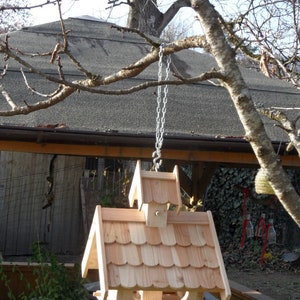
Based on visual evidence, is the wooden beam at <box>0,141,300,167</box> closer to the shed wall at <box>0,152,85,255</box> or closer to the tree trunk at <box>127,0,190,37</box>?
the tree trunk at <box>127,0,190,37</box>

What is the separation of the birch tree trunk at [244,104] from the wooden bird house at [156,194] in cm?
41

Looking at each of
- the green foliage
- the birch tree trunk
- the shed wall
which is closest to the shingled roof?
the birch tree trunk

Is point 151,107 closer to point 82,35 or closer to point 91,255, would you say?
point 82,35

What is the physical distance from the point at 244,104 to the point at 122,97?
3.19 metres

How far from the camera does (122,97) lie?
607 centimetres

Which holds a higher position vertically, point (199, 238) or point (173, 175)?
point (173, 175)

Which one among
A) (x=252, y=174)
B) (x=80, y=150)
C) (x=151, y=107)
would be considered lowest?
(x=80, y=150)

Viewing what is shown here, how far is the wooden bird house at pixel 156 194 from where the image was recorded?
2.75 m

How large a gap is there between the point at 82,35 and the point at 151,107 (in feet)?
6.26

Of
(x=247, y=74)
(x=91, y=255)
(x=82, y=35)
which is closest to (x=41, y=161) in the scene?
(x=82, y=35)

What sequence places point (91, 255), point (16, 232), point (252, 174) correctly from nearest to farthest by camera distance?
point (91, 255) → point (16, 232) → point (252, 174)

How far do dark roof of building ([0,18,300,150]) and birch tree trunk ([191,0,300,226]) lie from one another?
2385 mm

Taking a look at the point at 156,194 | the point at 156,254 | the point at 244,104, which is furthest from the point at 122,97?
the point at 156,254

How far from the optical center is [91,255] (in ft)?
9.98
